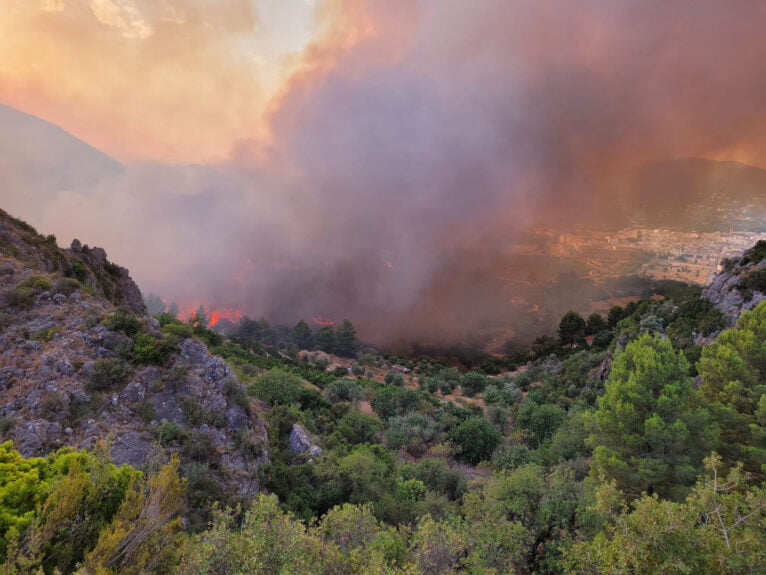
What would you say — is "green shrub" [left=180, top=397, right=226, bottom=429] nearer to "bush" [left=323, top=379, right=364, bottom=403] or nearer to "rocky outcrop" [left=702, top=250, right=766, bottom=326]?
"bush" [left=323, top=379, right=364, bottom=403]

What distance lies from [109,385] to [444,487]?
62.6ft

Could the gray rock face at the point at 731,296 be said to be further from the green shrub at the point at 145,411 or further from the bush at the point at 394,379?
the green shrub at the point at 145,411

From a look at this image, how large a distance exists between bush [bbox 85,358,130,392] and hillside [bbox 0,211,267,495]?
4 cm

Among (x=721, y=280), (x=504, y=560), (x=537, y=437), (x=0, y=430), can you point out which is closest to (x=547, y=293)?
(x=721, y=280)

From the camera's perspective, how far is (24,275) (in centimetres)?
2012

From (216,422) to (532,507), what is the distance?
15.7 metres

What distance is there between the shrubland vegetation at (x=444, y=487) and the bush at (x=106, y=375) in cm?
6

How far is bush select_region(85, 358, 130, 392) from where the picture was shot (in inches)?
632

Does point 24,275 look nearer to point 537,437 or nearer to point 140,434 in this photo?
point 140,434

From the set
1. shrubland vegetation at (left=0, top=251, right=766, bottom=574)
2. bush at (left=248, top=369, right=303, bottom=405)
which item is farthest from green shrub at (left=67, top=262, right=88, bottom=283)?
bush at (left=248, top=369, right=303, bottom=405)


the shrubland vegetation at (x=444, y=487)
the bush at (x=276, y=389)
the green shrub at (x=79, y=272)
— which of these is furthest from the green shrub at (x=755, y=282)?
the green shrub at (x=79, y=272)

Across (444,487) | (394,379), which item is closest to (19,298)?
(444,487)

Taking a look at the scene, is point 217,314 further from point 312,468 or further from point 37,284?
point 312,468

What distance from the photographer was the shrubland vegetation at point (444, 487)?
280 inches
